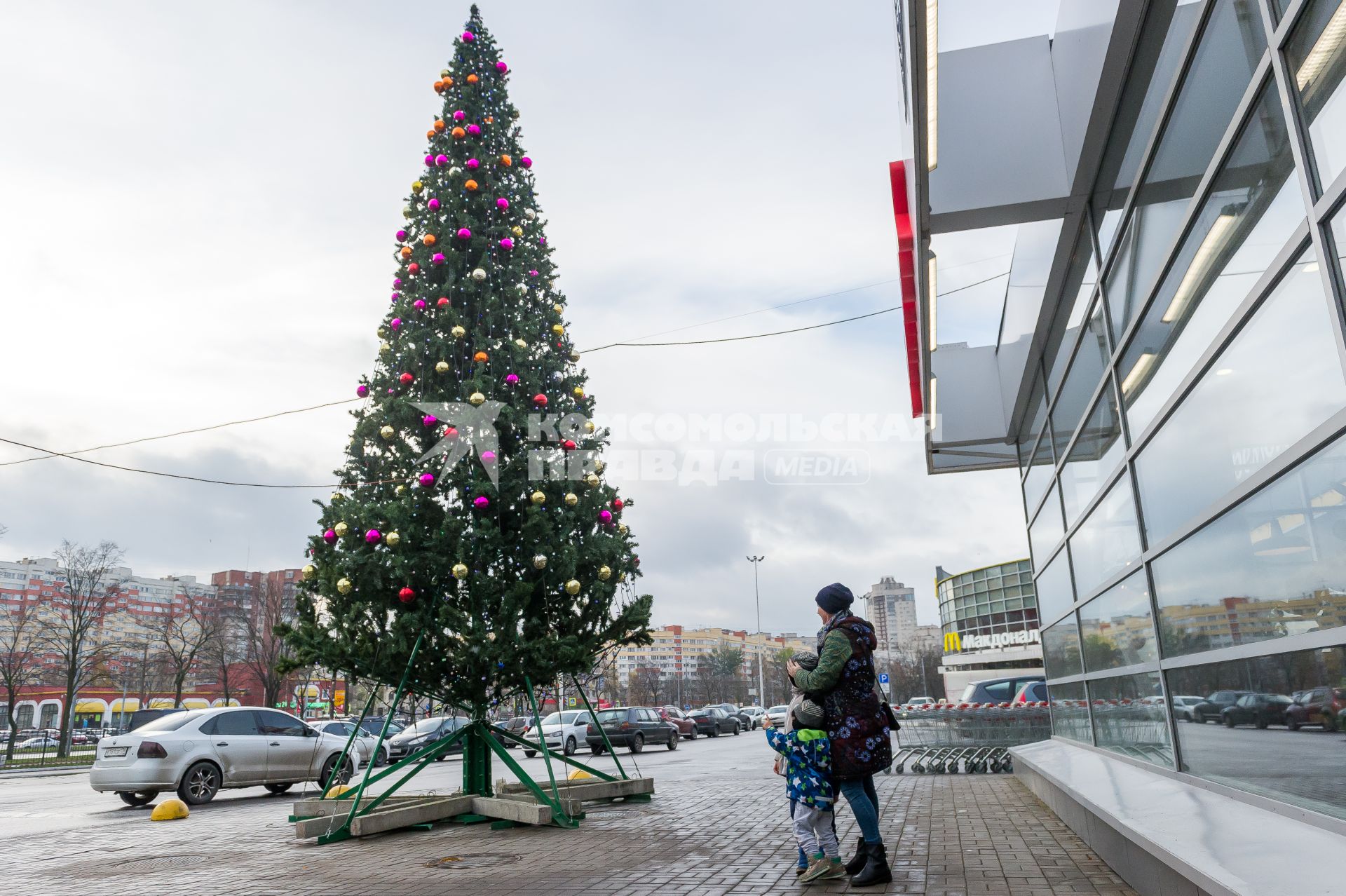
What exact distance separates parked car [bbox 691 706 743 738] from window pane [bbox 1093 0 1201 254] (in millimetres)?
36278

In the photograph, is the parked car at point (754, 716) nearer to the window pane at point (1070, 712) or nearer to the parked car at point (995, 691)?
the parked car at point (995, 691)

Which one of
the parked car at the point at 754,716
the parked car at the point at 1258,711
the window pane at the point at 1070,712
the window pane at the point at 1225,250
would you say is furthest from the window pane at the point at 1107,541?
the parked car at the point at 754,716

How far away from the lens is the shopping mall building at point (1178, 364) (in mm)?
3291

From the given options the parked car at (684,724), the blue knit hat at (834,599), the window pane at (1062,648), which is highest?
the blue knit hat at (834,599)

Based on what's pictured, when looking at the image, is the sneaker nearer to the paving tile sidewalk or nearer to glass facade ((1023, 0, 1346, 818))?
the paving tile sidewalk

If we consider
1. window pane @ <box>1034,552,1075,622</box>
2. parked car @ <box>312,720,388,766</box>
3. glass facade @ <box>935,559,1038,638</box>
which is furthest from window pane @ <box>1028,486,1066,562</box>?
glass facade @ <box>935,559,1038,638</box>

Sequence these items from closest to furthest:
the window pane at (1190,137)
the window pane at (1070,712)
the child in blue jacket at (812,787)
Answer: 1. the window pane at (1190,137)
2. the child in blue jacket at (812,787)
3. the window pane at (1070,712)

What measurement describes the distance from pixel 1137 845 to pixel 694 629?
191 meters

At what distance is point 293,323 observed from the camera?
1330cm

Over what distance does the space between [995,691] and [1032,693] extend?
1569mm

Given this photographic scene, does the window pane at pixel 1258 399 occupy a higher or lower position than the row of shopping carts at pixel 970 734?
higher

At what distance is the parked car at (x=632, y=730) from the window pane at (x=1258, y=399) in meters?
22.7

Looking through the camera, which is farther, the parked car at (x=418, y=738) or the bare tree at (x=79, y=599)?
the bare tree at (x=79, y=599)

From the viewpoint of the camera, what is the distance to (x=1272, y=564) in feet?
12.3
